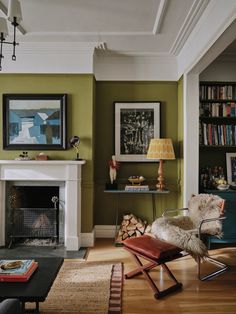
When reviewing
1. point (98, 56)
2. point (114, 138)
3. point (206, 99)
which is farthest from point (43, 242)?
point (206, 99)

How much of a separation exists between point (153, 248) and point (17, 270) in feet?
4.22

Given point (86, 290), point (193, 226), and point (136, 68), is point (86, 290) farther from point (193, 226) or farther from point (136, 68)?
point (136, 68)

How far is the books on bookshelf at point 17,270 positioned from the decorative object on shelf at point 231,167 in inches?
124

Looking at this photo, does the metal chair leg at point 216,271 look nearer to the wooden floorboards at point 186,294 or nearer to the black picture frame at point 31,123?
the wooden floorboards at point 186,294

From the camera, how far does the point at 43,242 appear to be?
14.1 ft

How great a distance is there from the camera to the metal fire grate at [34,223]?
13.9 ft

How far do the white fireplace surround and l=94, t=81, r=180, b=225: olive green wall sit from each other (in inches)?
23.9

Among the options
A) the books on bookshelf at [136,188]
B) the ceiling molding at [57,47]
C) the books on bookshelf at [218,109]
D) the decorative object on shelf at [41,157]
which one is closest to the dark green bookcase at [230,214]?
the books on bookshelf at [136,188]

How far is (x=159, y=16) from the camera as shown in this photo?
10.8 ft

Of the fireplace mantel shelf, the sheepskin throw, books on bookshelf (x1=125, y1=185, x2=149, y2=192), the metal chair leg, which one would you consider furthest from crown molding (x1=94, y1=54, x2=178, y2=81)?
the metal chair leg

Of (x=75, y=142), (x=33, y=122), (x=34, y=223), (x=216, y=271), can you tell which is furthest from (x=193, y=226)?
(x=33, y=122)

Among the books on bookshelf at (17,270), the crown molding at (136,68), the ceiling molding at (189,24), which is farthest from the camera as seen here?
the crown molding at (136,68)

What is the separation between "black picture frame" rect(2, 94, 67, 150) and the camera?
4262 mm

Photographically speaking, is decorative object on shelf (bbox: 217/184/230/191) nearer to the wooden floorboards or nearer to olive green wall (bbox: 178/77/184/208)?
olive green wall (bbox: 178/77/184/208)
